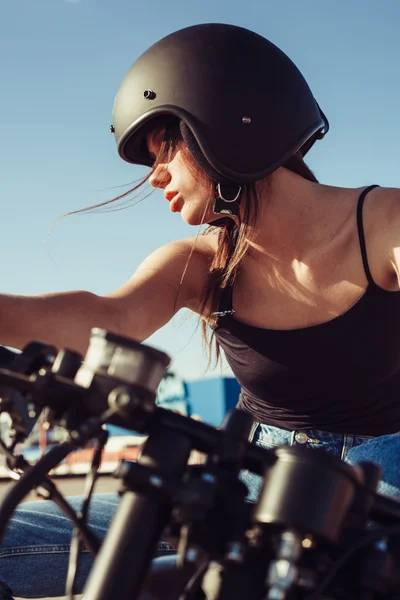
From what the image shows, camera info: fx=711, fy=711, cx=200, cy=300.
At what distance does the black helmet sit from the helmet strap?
0.03 m

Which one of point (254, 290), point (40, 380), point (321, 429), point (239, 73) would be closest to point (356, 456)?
point (40, 380)

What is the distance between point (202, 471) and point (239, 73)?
1840 mm

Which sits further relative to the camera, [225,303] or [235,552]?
[225,303]

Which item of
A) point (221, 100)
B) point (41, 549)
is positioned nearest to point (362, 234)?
point (221, 100)

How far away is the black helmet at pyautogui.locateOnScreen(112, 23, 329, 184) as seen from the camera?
2326 mm

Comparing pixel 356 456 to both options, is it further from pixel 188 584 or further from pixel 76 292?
pixel 76 292

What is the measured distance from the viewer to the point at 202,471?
86cm

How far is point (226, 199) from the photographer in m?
2.34

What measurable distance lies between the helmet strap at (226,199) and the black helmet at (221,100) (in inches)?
1.0

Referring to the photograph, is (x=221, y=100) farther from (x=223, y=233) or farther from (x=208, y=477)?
(x=208, y=477)

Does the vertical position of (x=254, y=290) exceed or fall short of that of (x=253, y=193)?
it falls short

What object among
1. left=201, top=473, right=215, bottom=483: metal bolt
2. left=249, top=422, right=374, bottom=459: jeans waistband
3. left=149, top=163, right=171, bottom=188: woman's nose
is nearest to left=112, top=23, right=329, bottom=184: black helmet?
left=149, top=163, right=171, bottom=188: woman's nose

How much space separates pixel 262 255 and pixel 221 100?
593 millimetres

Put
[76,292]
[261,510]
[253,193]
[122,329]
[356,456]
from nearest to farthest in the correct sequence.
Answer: [261,510]
[356,456]
[76,292]
[122,329]
[253,193]
